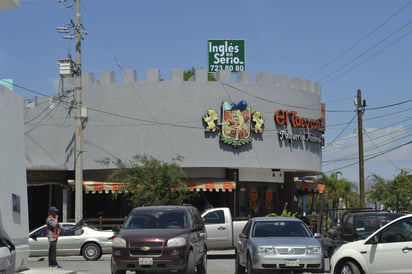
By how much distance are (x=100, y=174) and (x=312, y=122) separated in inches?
477

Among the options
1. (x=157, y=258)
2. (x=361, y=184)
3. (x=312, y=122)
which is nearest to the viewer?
(x=157, y=258)

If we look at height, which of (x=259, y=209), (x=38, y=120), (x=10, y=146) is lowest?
(x=259, y=209)

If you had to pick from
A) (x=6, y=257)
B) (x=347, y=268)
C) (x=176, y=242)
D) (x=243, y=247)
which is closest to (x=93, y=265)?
(x=243, y=247)

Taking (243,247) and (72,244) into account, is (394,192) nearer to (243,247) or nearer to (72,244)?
(72,244)

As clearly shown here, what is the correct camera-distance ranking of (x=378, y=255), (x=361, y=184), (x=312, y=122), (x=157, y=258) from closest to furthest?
1. (x=378, y=255)
2. (x=157, y=258)
3. (x=361, y=184)
4. (x=312, y=122)

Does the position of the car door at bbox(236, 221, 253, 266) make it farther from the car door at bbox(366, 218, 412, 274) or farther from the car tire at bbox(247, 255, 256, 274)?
the car door at bbox(366, 218, 412, 274)

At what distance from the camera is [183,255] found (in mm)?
15078

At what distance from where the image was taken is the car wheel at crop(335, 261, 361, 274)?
43.2 ft

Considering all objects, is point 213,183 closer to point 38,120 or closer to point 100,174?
point 100,174

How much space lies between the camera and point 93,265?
2225cm

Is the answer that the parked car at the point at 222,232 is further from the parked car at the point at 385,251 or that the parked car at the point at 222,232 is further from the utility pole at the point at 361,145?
the parked car at the point at 385,251

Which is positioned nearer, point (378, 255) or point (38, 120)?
point (378, 255)

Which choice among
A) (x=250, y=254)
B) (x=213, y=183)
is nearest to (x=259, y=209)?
(x=213, y=183)

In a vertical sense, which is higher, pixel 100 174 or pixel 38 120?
pixel 38 120
